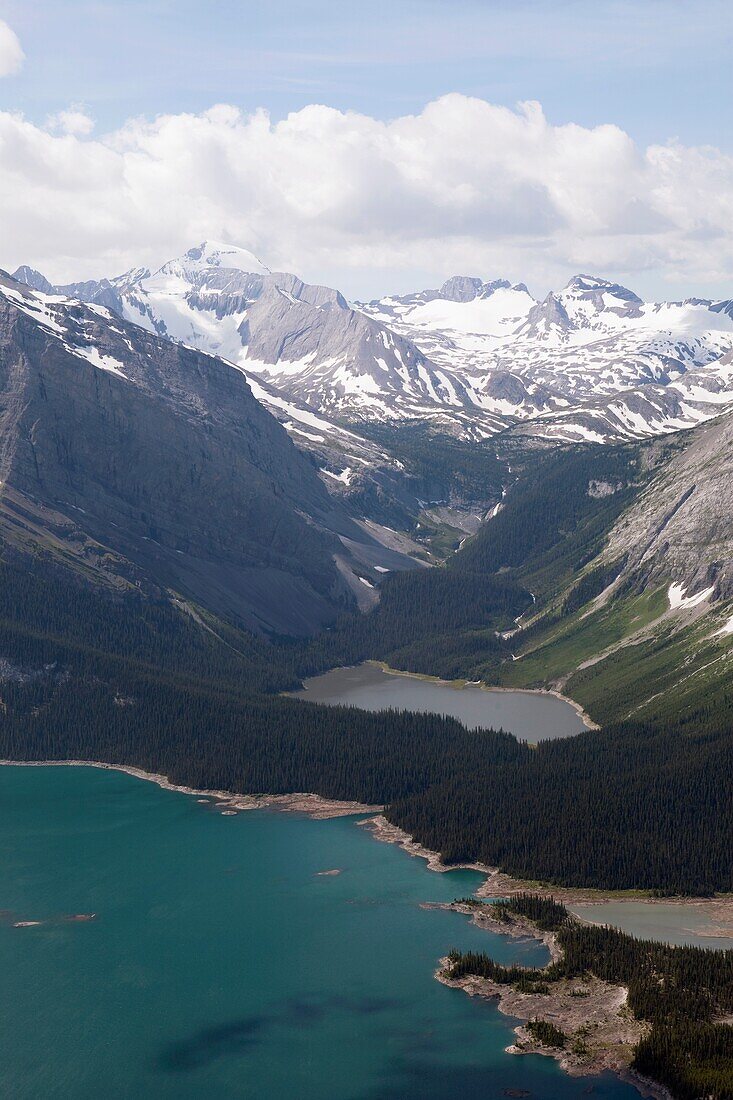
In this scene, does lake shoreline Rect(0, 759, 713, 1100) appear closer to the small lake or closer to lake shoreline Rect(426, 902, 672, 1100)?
lake shoreline Rect(426, 902, 672, 1100)

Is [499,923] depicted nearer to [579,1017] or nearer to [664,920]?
[664,920]

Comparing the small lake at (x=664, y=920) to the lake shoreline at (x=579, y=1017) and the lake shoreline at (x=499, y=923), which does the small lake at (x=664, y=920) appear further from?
the lake shoreline at (x=579, y=1017)

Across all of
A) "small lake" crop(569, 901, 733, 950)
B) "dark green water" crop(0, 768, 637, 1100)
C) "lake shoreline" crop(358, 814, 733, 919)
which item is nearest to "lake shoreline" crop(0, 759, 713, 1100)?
"lake shoreline" crop(358, 814, 733, 919)

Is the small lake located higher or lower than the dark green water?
higher

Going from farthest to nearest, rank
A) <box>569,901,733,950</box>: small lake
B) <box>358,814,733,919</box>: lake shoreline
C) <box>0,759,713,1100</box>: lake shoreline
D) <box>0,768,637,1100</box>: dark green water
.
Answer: <box>358,814,733,919</box>: lake shoreline, <box>569,901,733,950</box>: small lake, <box>0,768,637,1100</box>: dark green water, <box>0,759,713,1100</box>: lake shoreline

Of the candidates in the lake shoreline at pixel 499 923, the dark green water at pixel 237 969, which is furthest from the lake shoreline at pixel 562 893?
the dark green water at pixel 237 969

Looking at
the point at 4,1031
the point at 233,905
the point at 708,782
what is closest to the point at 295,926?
the point at 233,905
